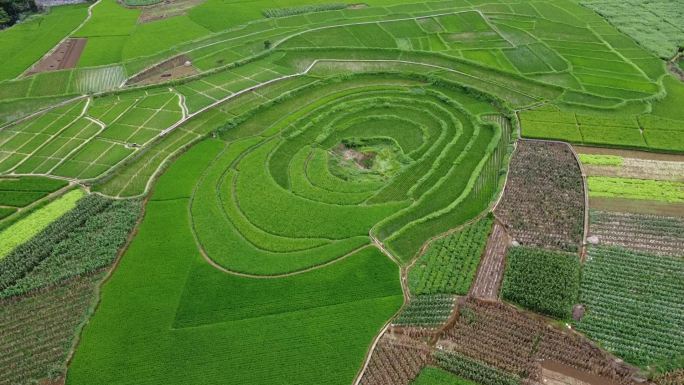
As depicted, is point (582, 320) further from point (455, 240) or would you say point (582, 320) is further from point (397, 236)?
point (397, 236)

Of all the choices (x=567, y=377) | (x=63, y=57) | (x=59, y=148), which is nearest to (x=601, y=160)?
(x=567, y=377)

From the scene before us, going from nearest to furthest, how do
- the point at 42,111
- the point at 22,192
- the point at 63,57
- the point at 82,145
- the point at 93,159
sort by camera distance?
the point at 22,192, the point at 93,159, the point at 82,145, the point at 42,111, the point at 63,57

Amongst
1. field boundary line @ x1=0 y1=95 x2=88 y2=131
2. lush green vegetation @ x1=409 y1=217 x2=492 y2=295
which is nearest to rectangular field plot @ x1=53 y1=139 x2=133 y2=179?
field boundary line @ x1=0 y1=95 x2=88 y2=131

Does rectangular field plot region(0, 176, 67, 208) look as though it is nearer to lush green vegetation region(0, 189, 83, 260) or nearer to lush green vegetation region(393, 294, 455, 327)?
lush green vegetation region(0, 189, 83, 260)

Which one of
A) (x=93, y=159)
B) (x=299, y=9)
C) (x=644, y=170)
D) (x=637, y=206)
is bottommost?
(x=637, y=206)

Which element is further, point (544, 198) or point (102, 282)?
point (544, 198)

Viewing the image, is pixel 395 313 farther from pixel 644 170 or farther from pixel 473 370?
pixel 644 170

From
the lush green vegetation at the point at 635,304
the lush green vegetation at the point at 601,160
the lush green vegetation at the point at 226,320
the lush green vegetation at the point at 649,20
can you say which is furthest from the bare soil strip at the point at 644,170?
the lush green vegetation at the point at 649,20

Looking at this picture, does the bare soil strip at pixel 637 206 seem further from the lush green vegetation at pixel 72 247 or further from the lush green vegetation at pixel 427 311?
the lush green vegetation at pixel 72 247
